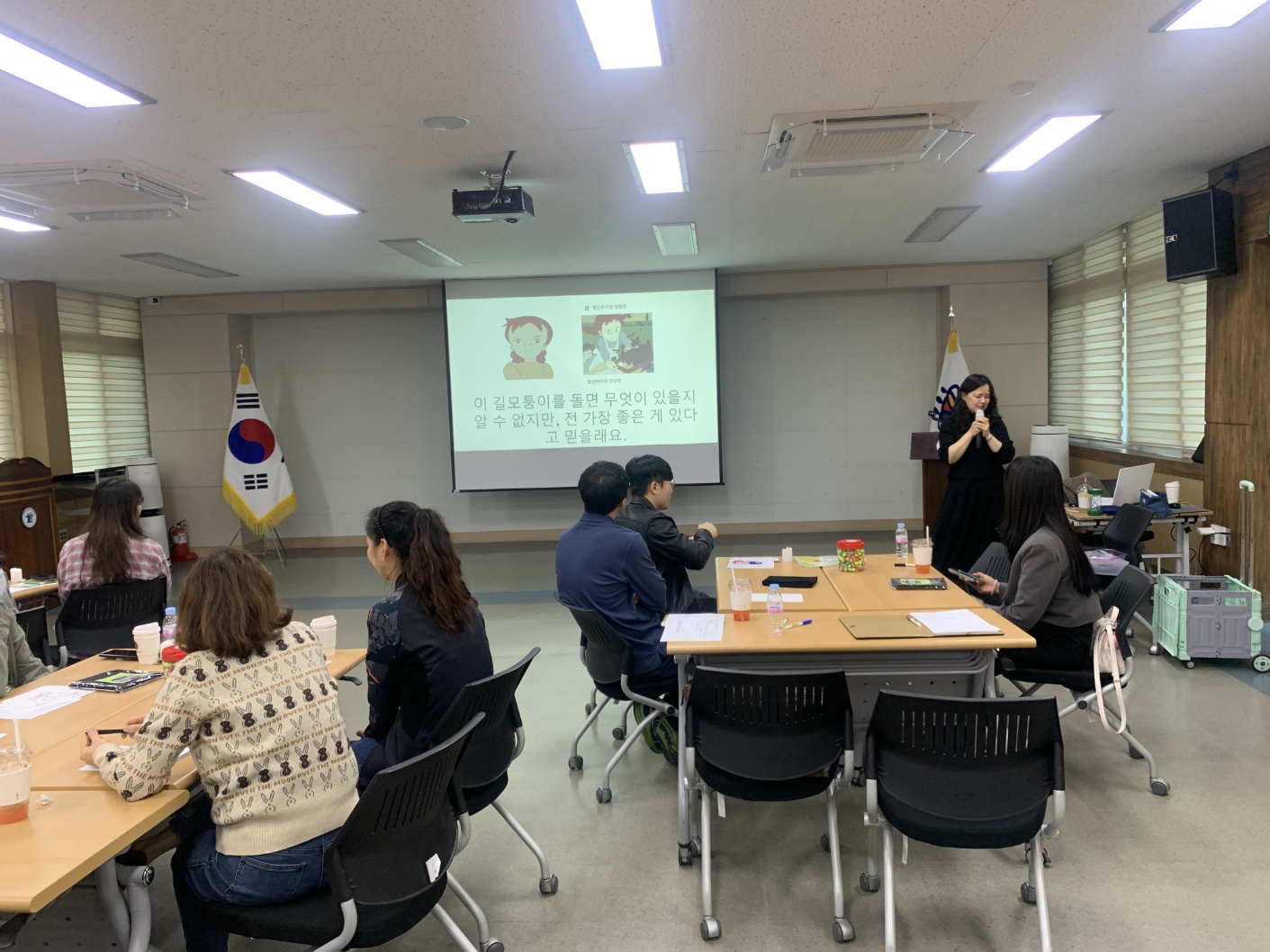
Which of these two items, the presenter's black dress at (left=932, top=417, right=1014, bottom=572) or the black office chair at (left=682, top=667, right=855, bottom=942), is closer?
the black office chair at (left=682, top=667, right=855, bottom=942)

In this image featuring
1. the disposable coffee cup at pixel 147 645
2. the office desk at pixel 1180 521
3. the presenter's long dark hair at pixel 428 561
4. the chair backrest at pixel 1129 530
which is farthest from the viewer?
the office desk at pixel 1180 521

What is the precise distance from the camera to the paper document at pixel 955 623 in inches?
107

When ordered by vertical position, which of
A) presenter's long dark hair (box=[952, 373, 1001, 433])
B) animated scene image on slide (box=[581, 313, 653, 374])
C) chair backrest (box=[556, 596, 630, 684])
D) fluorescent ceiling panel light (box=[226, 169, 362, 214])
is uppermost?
fluorescent ceiling panel light (box=[226, 169, 362, 214])

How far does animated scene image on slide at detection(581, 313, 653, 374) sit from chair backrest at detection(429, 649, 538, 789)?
5.74 meters

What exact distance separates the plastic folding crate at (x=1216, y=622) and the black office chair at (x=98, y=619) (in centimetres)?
519

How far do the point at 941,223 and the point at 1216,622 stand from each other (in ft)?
10.7

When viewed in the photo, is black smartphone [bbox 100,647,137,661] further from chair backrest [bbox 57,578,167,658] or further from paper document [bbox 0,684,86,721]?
chair backrest [bbox 57,578,167,658]

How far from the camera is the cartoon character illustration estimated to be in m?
8.04

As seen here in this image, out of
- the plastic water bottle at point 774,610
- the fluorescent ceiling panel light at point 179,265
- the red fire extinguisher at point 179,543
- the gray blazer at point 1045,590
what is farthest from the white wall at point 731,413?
the gray blazer at point 1045,590

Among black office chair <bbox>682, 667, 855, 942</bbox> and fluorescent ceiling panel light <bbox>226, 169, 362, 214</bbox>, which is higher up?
fluorescent ceiling panel light <bbox>226, 169, 362, 214</bbox>

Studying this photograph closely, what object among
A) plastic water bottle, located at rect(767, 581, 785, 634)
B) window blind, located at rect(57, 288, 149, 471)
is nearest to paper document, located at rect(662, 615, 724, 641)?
plastic water bottle, located at rect(767, 581, 785, 634)

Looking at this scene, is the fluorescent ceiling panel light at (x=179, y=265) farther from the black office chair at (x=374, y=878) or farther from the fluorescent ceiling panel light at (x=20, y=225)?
the black office chair at (x=374, y=878)

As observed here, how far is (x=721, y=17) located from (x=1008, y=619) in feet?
7.76

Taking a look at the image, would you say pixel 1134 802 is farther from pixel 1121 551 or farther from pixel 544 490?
pixel 544 490
